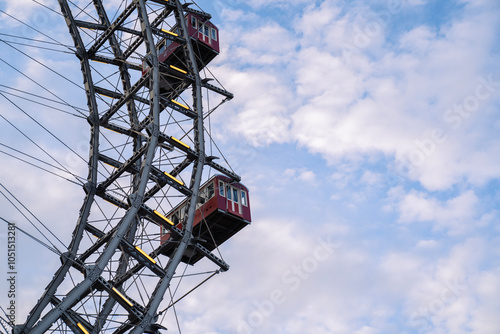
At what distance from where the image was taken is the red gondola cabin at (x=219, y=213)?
36.2 m

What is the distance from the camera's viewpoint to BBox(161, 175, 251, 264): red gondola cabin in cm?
3622

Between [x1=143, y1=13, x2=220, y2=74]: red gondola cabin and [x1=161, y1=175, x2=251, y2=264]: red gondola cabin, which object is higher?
[x1=143, y1=13, x2=220, y2=74]: red gondola cabin

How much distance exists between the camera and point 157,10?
37438 millimetres

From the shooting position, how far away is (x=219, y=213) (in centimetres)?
3603

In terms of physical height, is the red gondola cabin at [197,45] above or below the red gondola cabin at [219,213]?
above

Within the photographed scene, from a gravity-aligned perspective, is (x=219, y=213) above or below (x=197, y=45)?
below

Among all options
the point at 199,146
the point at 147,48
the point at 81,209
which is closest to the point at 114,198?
the point at 81,209

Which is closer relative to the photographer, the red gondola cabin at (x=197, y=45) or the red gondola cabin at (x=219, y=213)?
the red gondola cabin at (x=219, y=213)

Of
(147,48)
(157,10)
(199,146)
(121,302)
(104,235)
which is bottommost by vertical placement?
(121,302)

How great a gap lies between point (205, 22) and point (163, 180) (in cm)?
1180

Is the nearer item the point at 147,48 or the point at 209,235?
the point at 147,48

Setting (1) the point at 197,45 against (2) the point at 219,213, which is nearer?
(2) the point at 219,213

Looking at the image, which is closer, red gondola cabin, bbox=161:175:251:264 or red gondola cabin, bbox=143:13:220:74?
red gondola cabin, bbox=161:175:251:264

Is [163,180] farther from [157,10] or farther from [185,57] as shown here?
[157,10]
